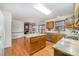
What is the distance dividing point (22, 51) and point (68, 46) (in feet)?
2.32

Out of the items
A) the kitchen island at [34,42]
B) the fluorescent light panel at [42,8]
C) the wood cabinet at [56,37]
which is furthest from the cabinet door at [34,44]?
the fluorescent light panel at [42,8]

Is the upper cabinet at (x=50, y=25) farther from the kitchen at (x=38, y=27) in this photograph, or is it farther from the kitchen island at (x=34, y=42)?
the kitchen island at (x=34, y=42)

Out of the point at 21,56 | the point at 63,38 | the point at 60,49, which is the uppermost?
the point at 63,38

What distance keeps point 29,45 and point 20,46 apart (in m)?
0.14

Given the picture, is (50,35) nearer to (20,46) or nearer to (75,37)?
(75,37)

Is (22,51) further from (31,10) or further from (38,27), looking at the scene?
(31,10)

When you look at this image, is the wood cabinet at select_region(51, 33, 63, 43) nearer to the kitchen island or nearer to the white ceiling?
the kitchen island

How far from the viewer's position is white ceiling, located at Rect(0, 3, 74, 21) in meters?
1.46

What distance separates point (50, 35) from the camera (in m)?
1.52

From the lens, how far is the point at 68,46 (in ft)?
4.76

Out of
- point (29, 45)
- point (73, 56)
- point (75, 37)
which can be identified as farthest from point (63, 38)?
point (29, 45)

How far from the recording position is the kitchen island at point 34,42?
149 centimetres

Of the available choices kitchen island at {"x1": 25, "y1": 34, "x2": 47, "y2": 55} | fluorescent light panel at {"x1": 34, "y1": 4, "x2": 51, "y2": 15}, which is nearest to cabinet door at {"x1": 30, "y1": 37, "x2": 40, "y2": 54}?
kitchen island at {"x1": 25, "y1": 34, "x2": 47, "y2": 55}

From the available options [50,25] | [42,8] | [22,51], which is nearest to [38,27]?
[50,25]
